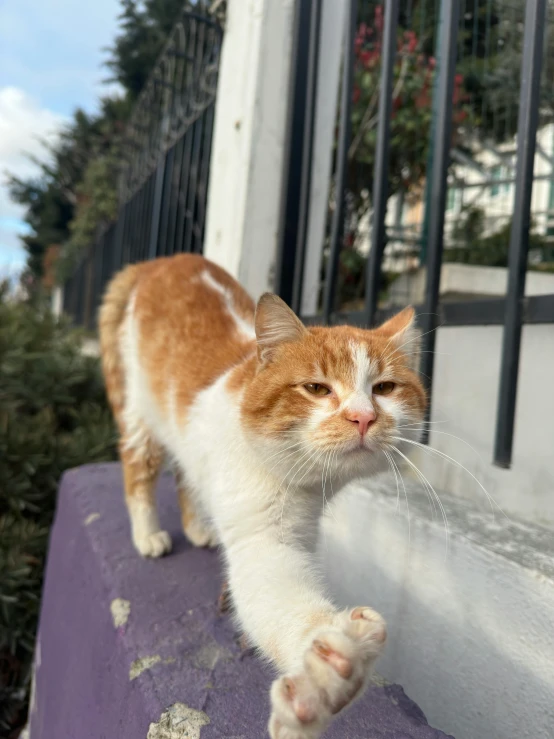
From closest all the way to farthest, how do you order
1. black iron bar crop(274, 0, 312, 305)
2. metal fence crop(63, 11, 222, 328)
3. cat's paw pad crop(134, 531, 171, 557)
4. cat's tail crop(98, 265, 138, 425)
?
cat's paw pad crop(134, 531, 171, 557) < cat's tail crop(98, 265, 138, 425) < black iron bar crop(274, 0, 312, 305) < metal fence crop(63, 11, 222, 328)

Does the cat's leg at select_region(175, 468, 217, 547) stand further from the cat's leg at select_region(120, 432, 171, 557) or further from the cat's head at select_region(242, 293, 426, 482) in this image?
the cat's head at select_region(242, 293, 426, 482)

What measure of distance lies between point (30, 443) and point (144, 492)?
114 centimetres

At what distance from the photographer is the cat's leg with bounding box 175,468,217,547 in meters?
1.79

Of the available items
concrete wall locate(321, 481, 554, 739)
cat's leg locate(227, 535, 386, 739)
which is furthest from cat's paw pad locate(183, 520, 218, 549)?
cat's leg locate(227, 535, 386, 739)

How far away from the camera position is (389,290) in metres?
4.23

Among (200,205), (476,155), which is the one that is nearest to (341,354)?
(200,205)

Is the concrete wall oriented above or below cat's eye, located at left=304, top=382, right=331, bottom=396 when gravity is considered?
below

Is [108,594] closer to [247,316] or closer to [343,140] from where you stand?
[247,316]

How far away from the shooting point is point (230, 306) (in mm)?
1819

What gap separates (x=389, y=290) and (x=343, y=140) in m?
2.50

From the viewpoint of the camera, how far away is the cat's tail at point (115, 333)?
2084mm

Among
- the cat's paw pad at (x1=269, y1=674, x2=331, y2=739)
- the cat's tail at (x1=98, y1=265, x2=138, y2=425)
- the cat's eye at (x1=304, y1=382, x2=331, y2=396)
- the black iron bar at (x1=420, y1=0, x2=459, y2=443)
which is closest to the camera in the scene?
the cat's paw pad at (x1=269, y1=674, x2=331, y2=739)

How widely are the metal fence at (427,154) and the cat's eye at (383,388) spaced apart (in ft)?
0.83

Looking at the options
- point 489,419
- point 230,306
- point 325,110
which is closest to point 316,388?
point 230,306
